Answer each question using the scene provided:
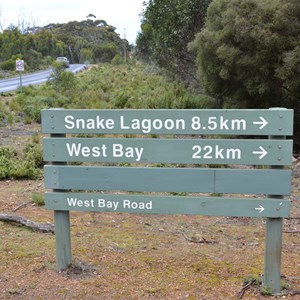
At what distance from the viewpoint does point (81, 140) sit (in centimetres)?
331

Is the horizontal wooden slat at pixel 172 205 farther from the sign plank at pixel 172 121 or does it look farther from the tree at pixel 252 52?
the tree at pixel 252 52

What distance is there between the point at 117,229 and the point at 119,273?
1398mm

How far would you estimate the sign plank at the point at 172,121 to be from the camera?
3033 millimetres

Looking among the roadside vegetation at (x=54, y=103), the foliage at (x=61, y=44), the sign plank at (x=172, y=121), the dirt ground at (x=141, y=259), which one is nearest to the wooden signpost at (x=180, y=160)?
the sign plank at (x=172, y=121)

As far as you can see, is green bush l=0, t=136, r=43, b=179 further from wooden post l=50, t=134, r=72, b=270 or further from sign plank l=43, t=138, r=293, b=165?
sign plank l=43, t=138, r=293, b=165

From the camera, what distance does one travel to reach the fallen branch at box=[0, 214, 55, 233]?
4531mm

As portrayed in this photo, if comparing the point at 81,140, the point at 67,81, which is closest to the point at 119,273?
the point at 81,140

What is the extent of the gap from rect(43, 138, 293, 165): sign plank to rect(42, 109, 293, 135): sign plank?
75 mm

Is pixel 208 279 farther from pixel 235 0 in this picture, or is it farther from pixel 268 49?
pixel 235 0

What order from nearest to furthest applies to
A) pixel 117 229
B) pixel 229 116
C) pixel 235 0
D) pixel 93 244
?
pixel 229 116, pixel 93 244, pixel 117 229, pixel 235 0

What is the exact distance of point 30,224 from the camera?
15.1ft

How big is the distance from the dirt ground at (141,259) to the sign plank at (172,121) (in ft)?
3.82

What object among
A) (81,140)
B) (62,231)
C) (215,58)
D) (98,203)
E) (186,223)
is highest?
(215,58)

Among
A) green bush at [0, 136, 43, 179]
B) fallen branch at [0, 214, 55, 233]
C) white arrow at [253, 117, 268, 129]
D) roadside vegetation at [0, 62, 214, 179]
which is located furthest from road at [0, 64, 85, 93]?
white arrow at [253, 117, 268, 129]
